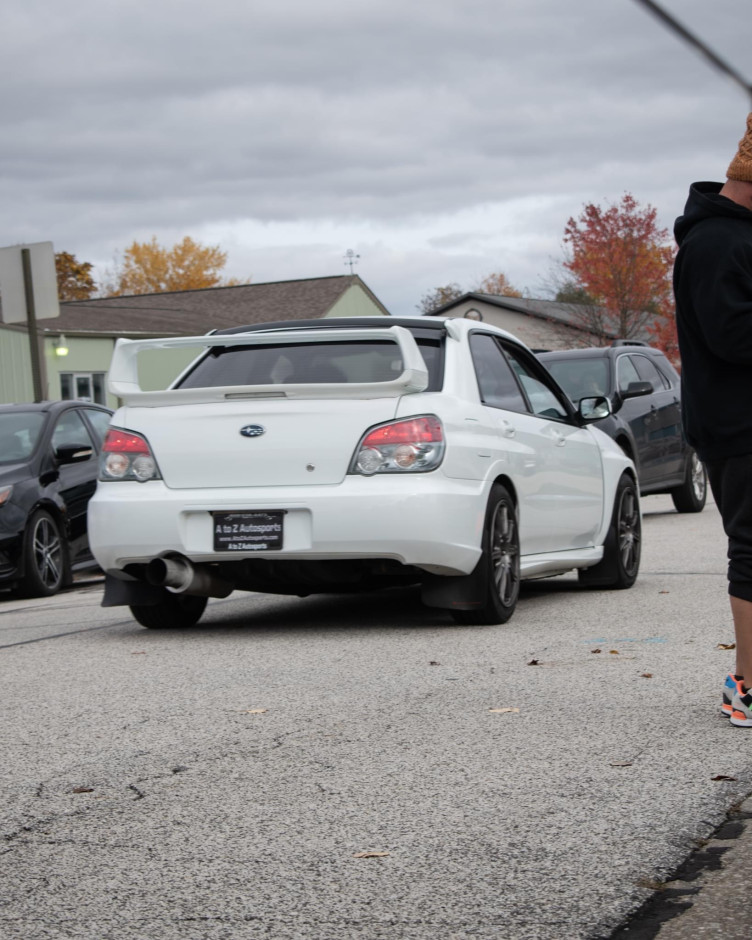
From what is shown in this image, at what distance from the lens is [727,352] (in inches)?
183

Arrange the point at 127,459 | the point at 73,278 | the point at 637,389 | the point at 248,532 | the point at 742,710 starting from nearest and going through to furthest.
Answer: the point at 742,710 → the point at 248,532 → the point at 127,459 → the point at 637,389 → the point at 73,278

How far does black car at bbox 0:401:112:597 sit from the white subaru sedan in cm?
343

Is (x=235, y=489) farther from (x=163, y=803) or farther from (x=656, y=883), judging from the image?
(x=656, y=883)

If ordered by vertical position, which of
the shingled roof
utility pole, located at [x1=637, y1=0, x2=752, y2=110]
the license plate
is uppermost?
the shingled roof

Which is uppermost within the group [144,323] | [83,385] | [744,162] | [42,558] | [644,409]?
[144,323]

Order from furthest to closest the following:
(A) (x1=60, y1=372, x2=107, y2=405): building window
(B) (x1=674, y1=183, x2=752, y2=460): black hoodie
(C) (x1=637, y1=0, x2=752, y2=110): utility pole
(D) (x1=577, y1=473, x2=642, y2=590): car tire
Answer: (A) (x1=60, y1=372, x2=107, y2=405): building window < (D) (x1=577, y1=473, x2=642, y2=590): car tire < (C) (x1=637, y1=0, x2=752, y2=110): utility pole < (B) (x1=674, y1=183, x2=752, y2=460): black hoodie

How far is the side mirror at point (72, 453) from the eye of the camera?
1191 cm

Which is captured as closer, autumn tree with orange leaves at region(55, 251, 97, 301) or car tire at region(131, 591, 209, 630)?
car tire at region(131, 591, 209, 630)

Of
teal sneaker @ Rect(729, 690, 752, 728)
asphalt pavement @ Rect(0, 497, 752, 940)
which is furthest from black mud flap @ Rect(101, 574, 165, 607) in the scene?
teal sneaker @ Rect(729, 690, 752, 728)

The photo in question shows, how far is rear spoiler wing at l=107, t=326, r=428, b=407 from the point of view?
7.05 m

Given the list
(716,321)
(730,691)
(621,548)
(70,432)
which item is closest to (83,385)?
(70,432)

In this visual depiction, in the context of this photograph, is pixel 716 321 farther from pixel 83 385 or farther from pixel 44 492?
pixel 83 385

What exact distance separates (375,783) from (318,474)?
2.92 m

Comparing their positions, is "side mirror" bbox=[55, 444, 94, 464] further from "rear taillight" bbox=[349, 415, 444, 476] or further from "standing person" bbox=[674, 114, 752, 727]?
"standing person" bbox=[674, 114, 752, 727]
